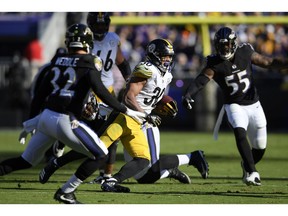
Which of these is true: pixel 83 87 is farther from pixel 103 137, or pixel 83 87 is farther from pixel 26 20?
pixel 26 20

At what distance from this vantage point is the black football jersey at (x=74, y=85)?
6988 millimetres

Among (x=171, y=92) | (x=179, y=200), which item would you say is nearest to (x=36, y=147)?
(x=179, y=200)

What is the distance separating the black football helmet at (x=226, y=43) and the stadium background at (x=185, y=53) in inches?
303

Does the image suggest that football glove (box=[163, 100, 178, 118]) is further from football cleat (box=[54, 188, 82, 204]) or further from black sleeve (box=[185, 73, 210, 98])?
football cleat (box=[54, 188, 82, 204])

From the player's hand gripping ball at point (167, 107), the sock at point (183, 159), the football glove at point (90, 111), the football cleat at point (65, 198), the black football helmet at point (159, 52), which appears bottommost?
the sock at point (183, 159)

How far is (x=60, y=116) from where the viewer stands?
275 inches

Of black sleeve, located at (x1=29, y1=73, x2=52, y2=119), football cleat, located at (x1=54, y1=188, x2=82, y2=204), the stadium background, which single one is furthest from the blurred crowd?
football cleat, located at (x1=54, y1=188, x2=82, y2=204)

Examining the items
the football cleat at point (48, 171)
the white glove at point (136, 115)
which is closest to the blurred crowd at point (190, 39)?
the football cleat at point (48, 171)

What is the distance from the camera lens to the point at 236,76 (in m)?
8.88

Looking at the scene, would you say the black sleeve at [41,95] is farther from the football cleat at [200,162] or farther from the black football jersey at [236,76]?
the black football jersey at [236,76]

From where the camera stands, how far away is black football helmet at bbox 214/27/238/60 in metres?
8.80

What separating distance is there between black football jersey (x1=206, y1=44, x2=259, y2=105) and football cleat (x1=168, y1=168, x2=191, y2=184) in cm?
89

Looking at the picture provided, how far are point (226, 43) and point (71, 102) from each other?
237 centimetres

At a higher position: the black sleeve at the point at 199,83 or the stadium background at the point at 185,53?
the black sleeve at the point at 199,83
